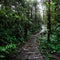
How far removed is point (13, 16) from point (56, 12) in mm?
4443

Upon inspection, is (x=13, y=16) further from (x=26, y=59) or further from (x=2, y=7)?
(x=26, y=59)

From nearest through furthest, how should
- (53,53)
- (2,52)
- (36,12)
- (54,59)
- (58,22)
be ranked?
(2,52) < (54,59) < (53,53) < (58,22) < (36,12)

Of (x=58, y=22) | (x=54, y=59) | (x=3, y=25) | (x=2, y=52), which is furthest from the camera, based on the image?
(x=58, y=22)

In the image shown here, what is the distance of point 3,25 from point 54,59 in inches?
216

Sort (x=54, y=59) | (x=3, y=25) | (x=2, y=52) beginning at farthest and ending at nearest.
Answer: (x=3, y=25)
(x=54, y=59)
(x=2, y=52)

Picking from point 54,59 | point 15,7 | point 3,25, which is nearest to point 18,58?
point 54,59

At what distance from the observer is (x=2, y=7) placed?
12484 mm

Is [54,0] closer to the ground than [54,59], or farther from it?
farther from it

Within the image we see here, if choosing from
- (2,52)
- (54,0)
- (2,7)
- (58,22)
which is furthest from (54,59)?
(54,0)

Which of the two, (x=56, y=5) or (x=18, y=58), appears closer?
(x=18, y=58)

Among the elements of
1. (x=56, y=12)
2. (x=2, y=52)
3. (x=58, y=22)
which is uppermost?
(x=56, y=12)

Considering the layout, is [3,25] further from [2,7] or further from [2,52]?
[2,52]

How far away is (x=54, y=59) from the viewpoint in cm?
934

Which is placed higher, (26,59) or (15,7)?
(15,7)
